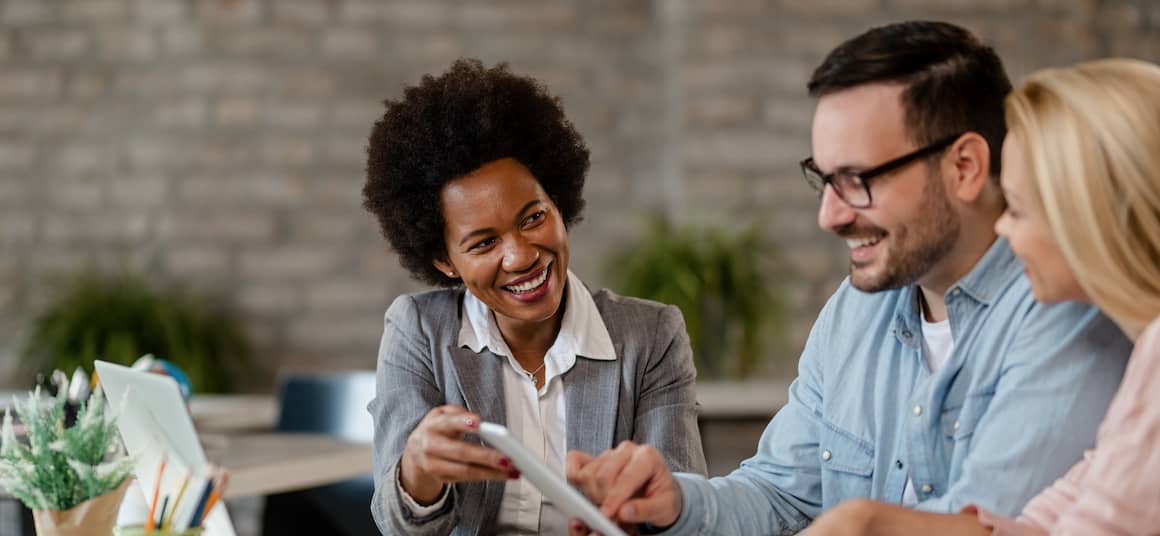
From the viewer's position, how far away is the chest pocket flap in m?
1.57

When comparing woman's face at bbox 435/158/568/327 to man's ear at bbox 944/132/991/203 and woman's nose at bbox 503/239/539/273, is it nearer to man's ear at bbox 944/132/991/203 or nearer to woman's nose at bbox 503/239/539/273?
woman's nose at bbox 503/239/539/273

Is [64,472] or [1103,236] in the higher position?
[1103,236]

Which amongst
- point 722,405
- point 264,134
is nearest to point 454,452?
point 722,405

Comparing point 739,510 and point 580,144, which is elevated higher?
point 580,144

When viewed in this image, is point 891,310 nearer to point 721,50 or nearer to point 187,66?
point 721,50

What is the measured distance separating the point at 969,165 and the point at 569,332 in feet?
2.23

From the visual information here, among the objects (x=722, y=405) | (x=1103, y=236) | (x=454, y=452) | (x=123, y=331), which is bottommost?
(x=722, y=405)

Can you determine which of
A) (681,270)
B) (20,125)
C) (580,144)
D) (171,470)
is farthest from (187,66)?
(171,470)

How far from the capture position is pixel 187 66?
507cm

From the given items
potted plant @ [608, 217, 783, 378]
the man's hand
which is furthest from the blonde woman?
potted plant @ [608, 217, 783, 378]

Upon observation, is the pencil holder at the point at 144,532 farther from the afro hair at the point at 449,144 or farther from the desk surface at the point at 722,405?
the desk surface at the point at 722,405

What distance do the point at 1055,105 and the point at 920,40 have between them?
229 millimetres

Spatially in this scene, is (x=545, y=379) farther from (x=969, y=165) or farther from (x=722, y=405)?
(x=722, y=405)

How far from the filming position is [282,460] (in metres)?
2.35
